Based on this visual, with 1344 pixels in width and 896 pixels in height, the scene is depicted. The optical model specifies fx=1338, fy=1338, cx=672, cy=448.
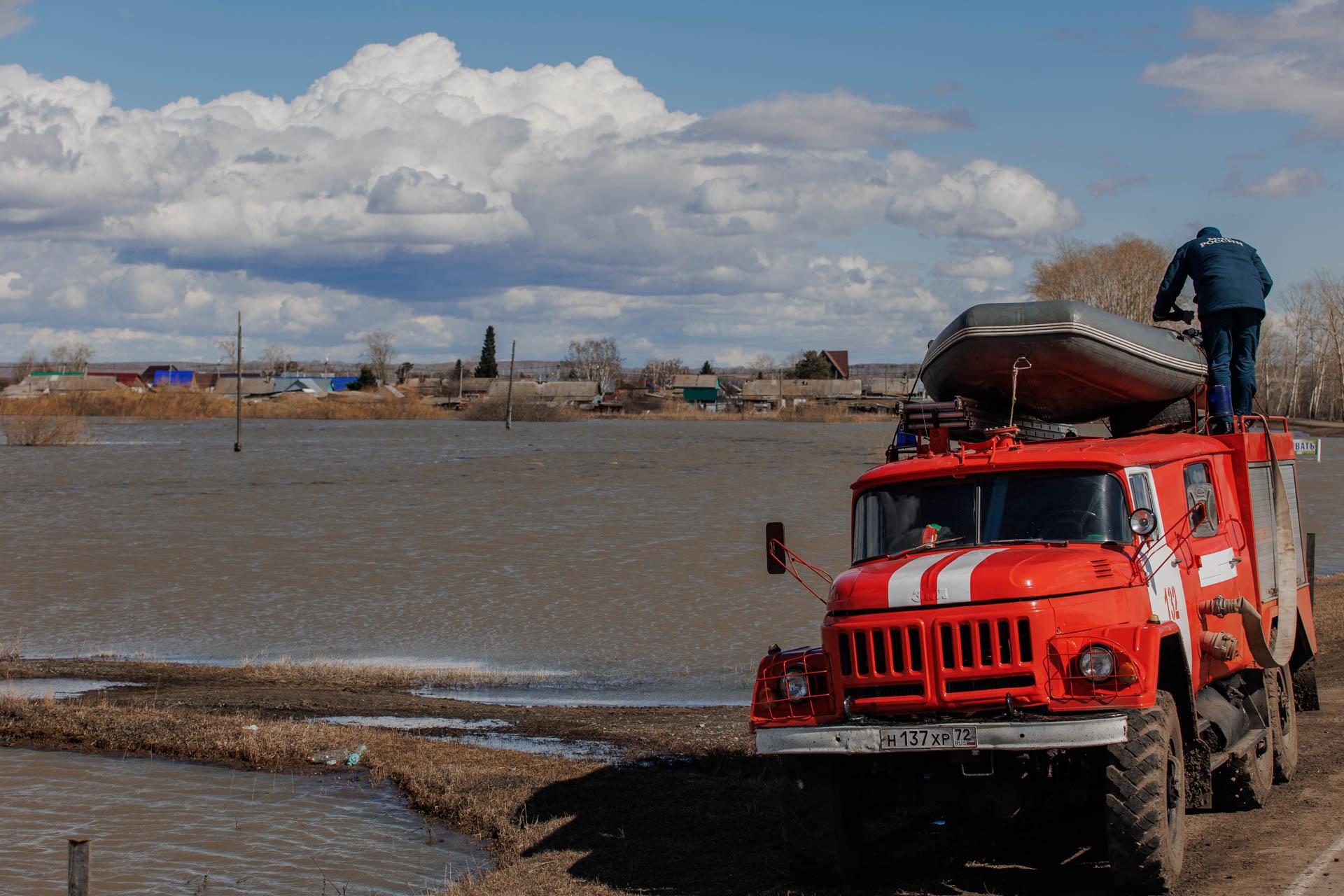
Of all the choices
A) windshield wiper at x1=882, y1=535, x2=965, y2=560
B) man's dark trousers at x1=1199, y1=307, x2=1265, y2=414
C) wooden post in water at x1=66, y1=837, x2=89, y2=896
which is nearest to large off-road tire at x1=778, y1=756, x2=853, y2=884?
windshield wiper at x1=882, y1=535, x2=965, y2=560

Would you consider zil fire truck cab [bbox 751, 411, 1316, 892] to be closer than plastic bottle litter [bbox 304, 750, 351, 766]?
Yes

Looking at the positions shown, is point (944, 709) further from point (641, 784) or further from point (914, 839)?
point (641, 784)

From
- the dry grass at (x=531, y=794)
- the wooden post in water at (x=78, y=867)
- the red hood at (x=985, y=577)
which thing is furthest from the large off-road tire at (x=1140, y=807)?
the wooden post in water at (x=78, y=867)

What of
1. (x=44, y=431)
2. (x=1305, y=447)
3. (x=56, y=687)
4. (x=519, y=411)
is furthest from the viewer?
(x=519, y=411)

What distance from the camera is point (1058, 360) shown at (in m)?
9.16

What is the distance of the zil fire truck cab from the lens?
23.1 ft

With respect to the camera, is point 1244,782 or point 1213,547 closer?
point 1213,547

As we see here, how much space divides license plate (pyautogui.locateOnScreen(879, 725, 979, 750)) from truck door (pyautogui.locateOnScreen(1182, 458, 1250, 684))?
89.6 inches

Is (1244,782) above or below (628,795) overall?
above

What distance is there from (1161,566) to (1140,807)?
1454 millimetres

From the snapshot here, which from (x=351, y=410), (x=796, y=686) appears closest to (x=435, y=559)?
(x=796, y=686)

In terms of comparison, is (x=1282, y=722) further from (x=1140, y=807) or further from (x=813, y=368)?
(x=813, y=368)

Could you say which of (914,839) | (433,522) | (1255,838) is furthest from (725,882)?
(433,522)

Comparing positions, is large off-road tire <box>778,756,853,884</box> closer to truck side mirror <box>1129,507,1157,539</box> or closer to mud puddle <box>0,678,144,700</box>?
truck side mirror <box>1129,507,1157,539</box>
